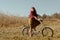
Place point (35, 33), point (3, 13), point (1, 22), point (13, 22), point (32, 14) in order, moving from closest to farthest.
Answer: point (32, 14) → point (35, 33) → point (1, 22) → point (13, 22) → point (3, 13)

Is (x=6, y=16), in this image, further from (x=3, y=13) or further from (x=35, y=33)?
(x=35, y=33)

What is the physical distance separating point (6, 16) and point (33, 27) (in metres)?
13.4

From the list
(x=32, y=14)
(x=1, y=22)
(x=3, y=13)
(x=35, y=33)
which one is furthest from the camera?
(x=3, y=13)

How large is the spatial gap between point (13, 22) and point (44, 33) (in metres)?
12.0

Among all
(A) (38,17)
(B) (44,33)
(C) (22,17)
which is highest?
(C) (22,17)

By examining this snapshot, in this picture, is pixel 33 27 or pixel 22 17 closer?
pixel 33 27

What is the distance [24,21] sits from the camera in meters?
27.3

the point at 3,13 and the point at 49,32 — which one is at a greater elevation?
the point at 3,13

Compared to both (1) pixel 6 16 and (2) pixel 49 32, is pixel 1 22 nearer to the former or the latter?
(1) pixel 6 16

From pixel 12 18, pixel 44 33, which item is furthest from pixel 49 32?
pixel 12 18

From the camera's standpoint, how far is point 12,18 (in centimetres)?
2677

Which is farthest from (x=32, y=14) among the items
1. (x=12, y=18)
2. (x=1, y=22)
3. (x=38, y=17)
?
(x=12, y=18)

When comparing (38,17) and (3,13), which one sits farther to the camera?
(3,13)

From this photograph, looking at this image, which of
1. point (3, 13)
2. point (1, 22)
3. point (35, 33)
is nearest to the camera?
point (35, 33)
